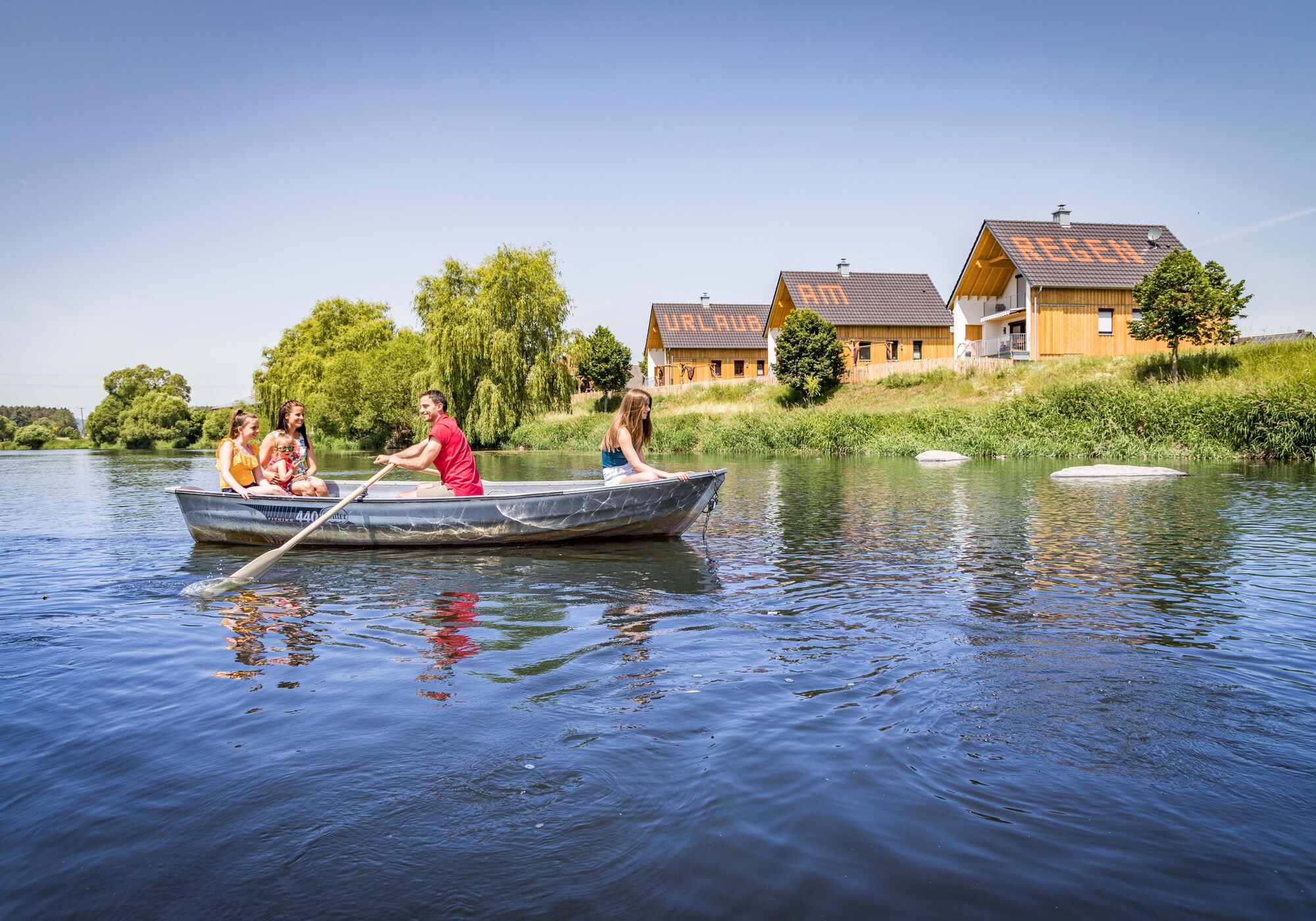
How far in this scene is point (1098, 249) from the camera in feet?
139

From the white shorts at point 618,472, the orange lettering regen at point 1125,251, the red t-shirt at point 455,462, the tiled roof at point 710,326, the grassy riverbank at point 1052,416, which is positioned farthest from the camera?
the tiled roof at point 710,326

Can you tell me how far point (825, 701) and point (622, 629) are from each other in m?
2.26

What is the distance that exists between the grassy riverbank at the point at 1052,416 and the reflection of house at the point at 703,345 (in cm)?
1712

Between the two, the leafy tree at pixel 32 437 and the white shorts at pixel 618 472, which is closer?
the white shorts at pixel 618 472

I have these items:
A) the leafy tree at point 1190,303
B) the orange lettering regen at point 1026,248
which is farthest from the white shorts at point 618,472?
the orange lettering regen at point 1026,248

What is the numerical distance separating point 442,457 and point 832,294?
44.5 m

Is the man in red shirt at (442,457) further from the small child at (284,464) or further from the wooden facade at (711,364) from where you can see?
the wooden facade at (711,364)

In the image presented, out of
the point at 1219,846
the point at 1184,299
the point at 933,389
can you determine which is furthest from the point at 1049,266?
the point at 1219,846

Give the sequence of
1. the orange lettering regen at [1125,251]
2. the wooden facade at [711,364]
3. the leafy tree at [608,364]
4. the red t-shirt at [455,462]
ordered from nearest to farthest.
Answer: the red t-shirt at [455,462], the orange lettering regen at [1125,251], the leafy tree at [608,364], the wooden facade at [711,364]

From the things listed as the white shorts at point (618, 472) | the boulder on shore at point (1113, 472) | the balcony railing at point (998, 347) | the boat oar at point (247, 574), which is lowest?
the boulder on shore at point (1113, 472)

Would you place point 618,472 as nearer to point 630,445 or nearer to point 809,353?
point 630,445

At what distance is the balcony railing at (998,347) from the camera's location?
4075 centimetres

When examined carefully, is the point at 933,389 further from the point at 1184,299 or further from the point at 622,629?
the point at 622,629

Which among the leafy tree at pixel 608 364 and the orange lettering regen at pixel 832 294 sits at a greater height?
the orange lettering regen at pixel 832 294
